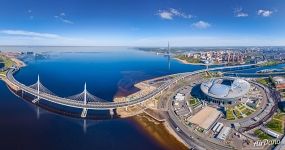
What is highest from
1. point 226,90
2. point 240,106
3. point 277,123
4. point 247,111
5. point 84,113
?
point 226,90

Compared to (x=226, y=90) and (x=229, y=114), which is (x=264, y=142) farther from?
(x=226, y=90)

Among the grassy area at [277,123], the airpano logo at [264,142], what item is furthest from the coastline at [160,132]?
the grassy area at [277,123]

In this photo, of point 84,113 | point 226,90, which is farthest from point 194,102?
point 84,113

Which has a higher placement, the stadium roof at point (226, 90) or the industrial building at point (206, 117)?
the stadium roof at point (226, 90)

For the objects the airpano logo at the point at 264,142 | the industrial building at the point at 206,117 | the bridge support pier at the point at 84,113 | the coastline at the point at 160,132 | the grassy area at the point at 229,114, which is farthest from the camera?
the bridge support pier at the point at 84,113

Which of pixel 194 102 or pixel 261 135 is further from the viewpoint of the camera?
pixel 194 102

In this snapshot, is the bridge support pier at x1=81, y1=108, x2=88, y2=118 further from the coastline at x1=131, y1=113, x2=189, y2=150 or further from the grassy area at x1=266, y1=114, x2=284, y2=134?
the grassy area at x1=266, y1=114, x2=284, y2=134

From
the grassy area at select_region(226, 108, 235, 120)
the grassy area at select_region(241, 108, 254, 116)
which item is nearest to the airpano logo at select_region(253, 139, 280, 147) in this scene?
the grassy area at select_region(226, 108, 235, 120)

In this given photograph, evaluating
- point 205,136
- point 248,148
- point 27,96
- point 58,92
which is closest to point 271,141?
point 248,148

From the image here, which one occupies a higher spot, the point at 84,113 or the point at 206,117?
the point at 84,113

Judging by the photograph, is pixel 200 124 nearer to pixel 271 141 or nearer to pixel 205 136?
pixel 205 136

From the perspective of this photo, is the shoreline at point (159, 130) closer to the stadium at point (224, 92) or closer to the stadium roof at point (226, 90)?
the stadium at point (224, 92)
